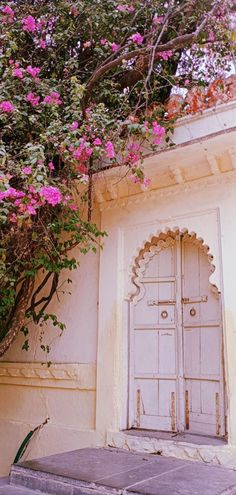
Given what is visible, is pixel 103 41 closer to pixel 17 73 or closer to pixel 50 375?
pixel 17 73

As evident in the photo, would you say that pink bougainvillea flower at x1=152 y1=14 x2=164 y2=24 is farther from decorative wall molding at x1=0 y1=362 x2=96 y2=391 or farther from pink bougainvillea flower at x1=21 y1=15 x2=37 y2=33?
decorative wall molding at x1=0 y1=362 x2=96 y2=391

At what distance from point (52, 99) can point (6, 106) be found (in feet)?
1.59

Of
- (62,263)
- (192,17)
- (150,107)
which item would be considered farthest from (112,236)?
(192,17)

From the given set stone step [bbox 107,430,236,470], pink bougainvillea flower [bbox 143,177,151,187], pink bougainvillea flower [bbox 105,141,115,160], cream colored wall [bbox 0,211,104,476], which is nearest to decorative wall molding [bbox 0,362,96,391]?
cream colored wall [bbox 0,211,104,476]

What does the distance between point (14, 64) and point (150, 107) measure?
1380mm

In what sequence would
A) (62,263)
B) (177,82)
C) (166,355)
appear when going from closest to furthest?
1. (166,355)
2. (62,263)
3. (177,82)

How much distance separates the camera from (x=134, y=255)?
471 centimetres

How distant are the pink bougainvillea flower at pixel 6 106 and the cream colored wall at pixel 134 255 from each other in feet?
4.99

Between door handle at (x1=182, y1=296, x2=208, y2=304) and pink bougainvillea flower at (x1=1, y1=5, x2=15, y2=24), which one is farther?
pink bougainvillea flower at (x1=1, y1=5, x2=15, y2=24)

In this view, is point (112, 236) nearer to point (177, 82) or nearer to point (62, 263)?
point (62, 263)

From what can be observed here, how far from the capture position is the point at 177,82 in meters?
5.12

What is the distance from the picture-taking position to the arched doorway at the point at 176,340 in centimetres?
418

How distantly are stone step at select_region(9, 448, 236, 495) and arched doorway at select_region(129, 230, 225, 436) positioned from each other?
17.7 inches

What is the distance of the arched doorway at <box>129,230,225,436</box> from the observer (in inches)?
164
